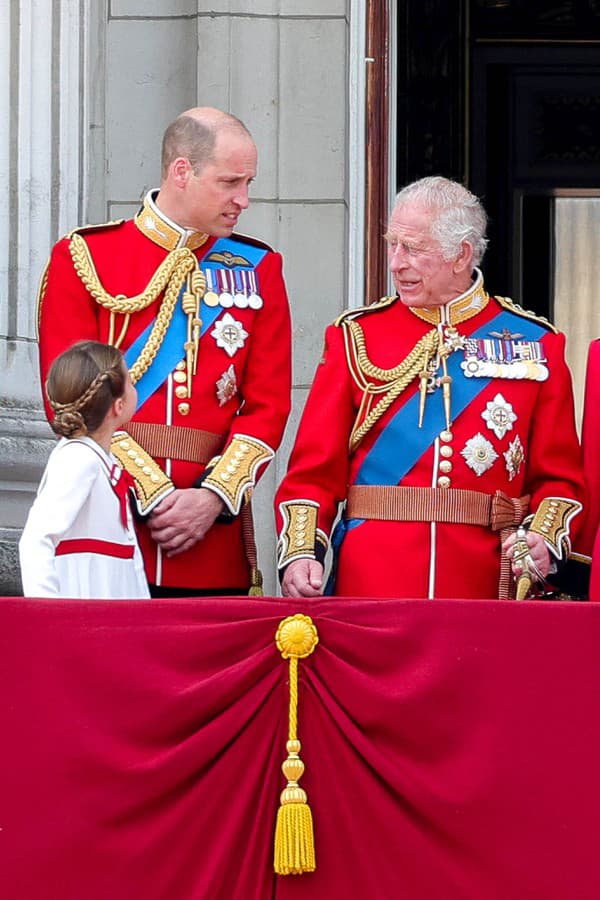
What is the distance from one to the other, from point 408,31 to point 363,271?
1879mm

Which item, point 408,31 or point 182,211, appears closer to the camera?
point 182,211

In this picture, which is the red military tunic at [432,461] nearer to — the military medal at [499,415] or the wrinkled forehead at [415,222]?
the military medal at [499,415]

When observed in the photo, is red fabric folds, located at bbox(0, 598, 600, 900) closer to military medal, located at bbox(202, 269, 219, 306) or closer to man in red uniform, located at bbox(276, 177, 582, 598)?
man in red uniform, located at bbox(276, 177, 582, 598)

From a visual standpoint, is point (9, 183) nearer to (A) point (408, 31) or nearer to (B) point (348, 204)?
(B) point (348, 204)

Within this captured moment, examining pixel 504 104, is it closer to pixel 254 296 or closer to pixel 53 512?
pixel 254 296

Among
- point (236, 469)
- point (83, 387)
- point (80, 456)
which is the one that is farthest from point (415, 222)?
point (80, 456)

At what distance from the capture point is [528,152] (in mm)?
8758

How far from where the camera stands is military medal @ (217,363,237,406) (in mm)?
5344

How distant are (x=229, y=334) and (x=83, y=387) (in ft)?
2.04

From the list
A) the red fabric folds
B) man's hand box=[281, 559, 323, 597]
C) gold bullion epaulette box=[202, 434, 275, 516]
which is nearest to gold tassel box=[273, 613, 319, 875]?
Answer: the red fabric folds

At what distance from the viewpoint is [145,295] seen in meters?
5.35

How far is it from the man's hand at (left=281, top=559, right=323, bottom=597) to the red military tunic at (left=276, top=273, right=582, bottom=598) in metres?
0.02

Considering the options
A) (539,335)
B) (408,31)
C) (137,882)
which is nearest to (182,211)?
(539,335)

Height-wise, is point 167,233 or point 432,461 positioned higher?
point 167,233
